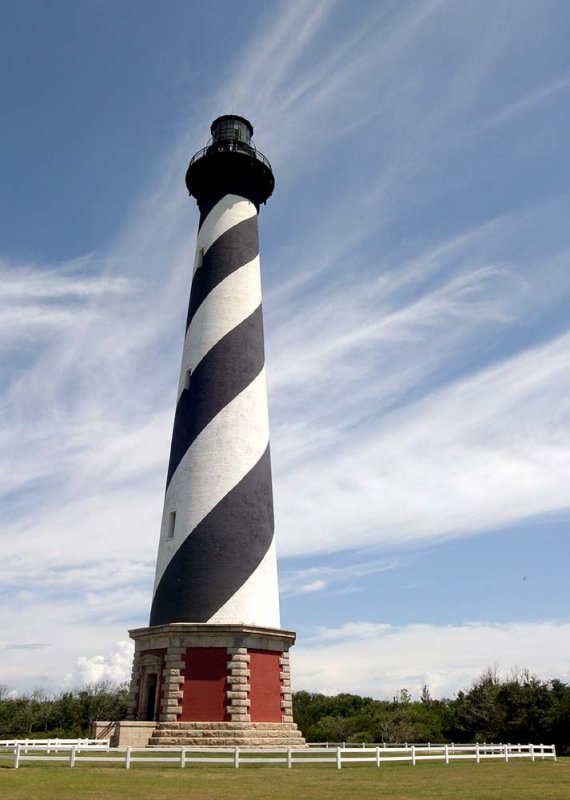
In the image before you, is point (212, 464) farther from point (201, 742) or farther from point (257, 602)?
point (201, 742)

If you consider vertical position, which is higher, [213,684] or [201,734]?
[213,684]

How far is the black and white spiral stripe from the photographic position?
22.7 metres

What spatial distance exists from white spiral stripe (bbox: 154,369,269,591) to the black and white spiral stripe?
0.04 metres

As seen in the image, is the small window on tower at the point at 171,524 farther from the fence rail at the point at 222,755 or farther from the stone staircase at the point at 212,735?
the fence rail at the point at 222,755

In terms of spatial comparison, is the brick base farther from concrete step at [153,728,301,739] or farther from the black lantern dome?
the black lantern dome

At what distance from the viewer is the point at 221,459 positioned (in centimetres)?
2412

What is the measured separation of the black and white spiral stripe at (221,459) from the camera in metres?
22.7

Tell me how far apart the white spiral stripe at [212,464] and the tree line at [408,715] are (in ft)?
49.7

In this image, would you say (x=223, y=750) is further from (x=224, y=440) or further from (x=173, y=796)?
(x=224, y=440)

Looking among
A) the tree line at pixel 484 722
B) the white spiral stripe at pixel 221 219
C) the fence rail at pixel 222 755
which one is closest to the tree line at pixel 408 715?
the tree line at pixel 484 722

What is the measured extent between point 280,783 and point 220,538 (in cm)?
1011

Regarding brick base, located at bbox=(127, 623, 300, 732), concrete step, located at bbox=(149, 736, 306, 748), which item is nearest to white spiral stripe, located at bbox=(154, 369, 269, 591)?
brick base, located at bbox=(127, 623, 300, 732)

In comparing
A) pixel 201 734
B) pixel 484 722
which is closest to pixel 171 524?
pixel 201 734

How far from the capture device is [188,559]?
2289cm
